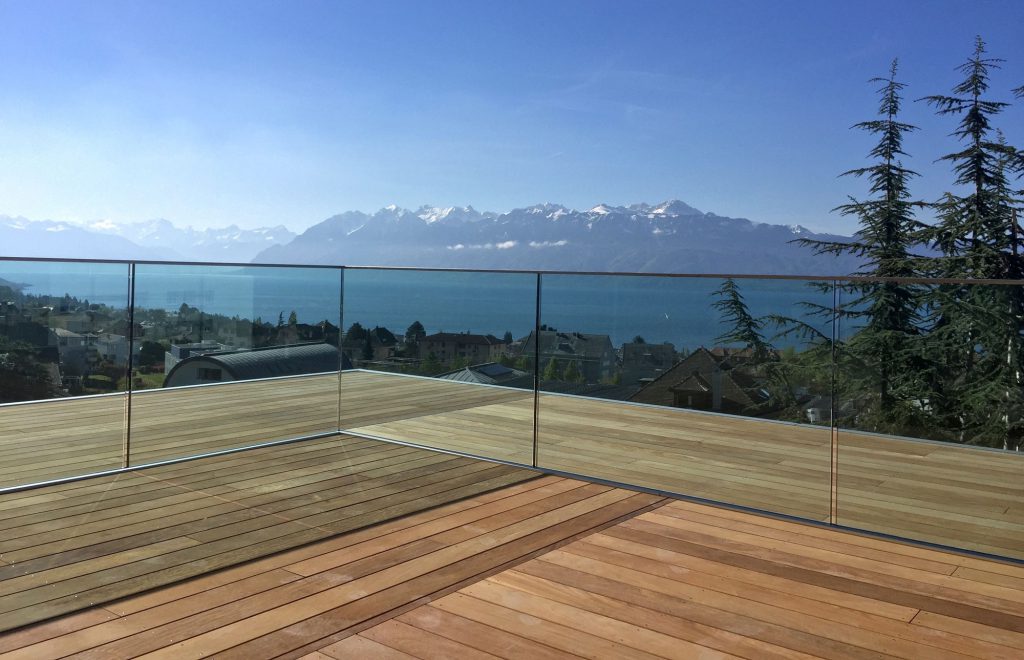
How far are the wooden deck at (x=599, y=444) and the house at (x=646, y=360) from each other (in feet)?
0.53

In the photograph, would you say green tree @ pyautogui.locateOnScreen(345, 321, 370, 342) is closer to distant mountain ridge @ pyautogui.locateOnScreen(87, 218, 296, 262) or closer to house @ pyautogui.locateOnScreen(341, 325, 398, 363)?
house @ pyautogui.locateOnScreen(341, 325, 398, 363)

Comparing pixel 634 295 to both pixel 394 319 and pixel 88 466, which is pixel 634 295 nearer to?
pixel 394 319

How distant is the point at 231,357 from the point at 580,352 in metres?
1.99

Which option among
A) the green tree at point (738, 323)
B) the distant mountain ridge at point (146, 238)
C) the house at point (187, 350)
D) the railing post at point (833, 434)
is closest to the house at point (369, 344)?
the house at point (187, 350)

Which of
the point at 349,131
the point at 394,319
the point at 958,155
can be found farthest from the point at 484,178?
the point at 394,319

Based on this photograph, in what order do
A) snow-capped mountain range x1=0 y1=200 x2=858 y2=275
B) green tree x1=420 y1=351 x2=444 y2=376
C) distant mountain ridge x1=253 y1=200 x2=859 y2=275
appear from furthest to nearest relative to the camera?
snow-capped mountain range x1=0 y1=200 x2=858 y2=275 < distant mountain ridge x1=253 y1=200 x2=859 y2=275 < green tree x1=420 y1=351 x2=444 y2=376

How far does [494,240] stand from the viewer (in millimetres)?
83188

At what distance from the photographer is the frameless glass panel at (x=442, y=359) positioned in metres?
4.40

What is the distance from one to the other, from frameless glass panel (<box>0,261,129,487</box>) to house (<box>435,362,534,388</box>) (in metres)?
1.77

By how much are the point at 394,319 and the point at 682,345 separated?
185 cm

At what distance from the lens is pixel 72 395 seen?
12.8 ft

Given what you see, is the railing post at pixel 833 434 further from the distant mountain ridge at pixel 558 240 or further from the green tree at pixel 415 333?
the distant mountain ridge at pixel 558 240

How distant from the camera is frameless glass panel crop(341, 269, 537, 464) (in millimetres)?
4402

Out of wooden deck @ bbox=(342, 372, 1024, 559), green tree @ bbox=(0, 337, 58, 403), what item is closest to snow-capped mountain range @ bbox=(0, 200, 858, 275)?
wooden deck @ bbox=(342, 372, 1024, 559)
